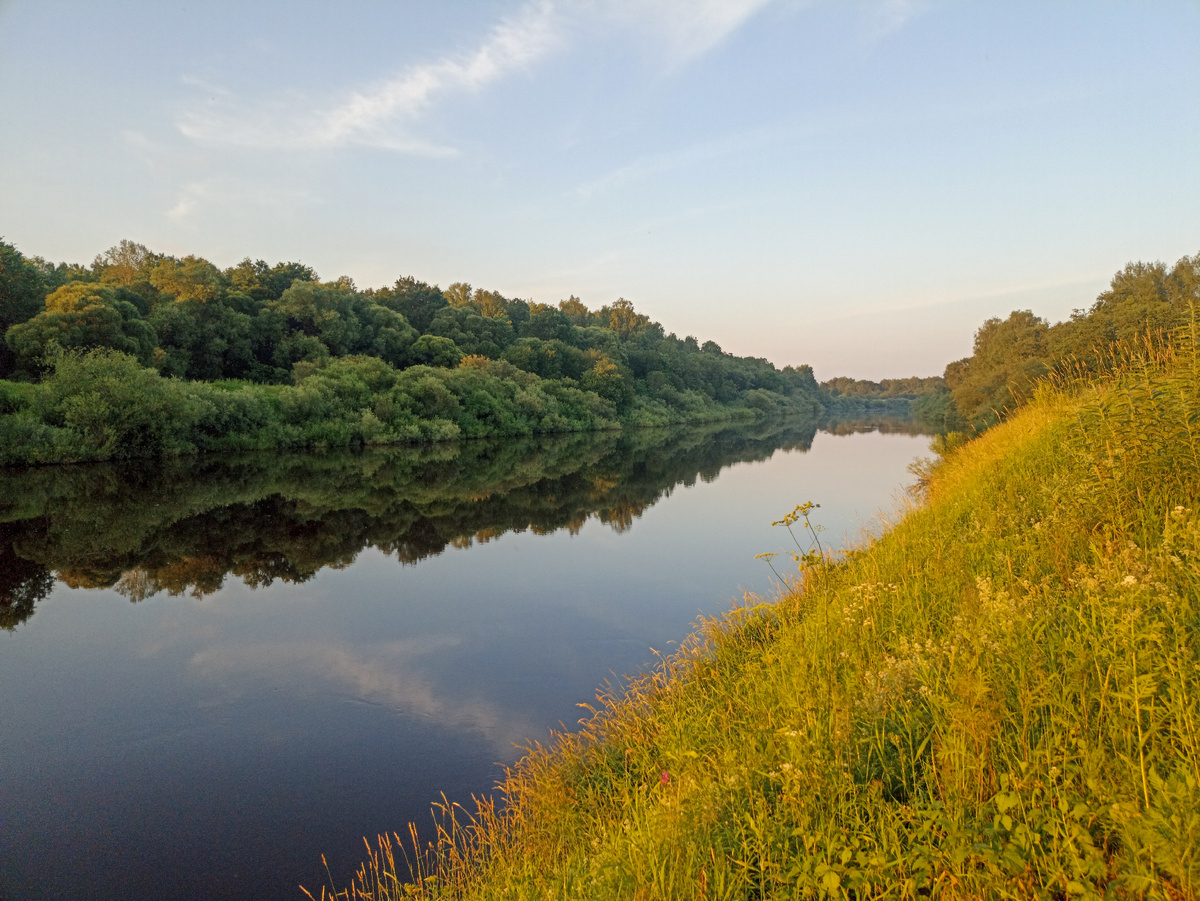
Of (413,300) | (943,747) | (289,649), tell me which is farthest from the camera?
(413,300)

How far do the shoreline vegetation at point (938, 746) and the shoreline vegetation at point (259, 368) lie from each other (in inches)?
1191

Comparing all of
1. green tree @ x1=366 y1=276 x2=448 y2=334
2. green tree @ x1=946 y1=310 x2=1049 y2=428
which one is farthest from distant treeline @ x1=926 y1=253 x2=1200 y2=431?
green tree @ x1=366 y1=276 x2=448 y2=334

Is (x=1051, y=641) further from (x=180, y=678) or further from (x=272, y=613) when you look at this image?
(x=272, y=613)

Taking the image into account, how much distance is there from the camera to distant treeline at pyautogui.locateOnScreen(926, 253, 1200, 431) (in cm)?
2662

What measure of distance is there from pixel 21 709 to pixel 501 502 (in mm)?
14965

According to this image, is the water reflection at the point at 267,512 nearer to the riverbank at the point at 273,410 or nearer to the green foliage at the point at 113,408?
the green foliage at the point at 113,408

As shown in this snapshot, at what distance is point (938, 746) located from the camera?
3.15 m

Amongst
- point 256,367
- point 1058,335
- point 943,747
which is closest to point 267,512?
point 943,747

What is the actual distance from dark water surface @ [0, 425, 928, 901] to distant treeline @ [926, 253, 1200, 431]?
14.6 m

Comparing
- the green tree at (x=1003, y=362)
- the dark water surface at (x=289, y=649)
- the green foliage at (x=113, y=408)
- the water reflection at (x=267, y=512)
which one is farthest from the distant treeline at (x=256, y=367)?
the green tree at (x=1003, y=362)

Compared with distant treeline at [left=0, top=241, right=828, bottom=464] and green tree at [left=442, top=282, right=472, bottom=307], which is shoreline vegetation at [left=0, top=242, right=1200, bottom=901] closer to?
distant treeline at [left=0, top=241, right=828, bottom=464]

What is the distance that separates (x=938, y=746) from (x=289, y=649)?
8883 mm

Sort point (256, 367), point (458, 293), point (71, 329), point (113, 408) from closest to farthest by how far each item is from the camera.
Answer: point (113, 408) < point (71, 329) < point (256, 367) < point (458, 293)

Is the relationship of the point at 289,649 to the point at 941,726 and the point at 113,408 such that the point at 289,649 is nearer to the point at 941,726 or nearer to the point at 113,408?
the point at 941,726
